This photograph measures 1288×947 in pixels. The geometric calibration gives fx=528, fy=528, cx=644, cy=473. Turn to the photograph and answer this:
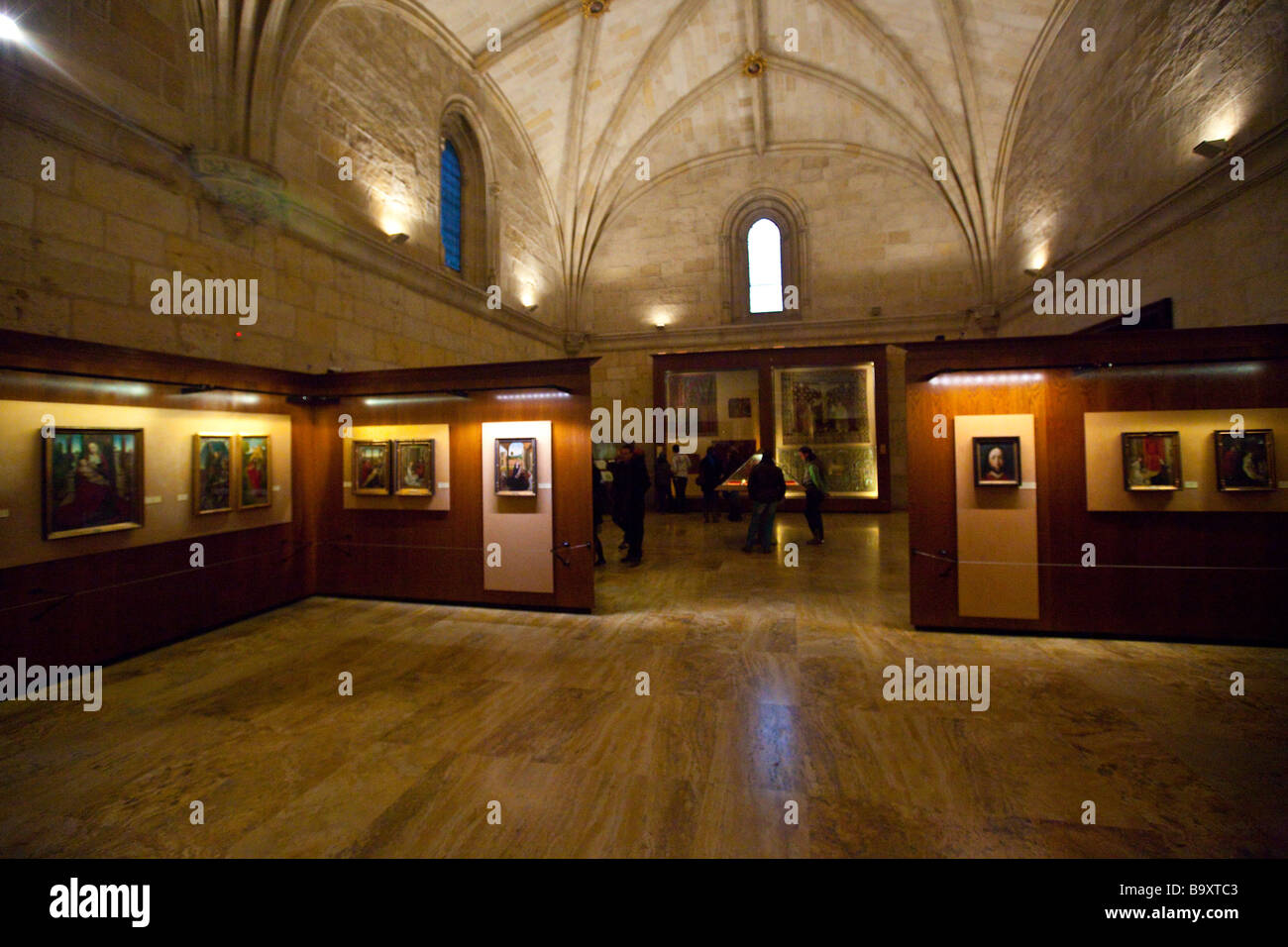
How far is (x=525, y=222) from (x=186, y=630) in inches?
465

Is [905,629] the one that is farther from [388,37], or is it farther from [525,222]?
[525,222]

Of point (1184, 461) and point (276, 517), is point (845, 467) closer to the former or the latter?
point (1184, 461)

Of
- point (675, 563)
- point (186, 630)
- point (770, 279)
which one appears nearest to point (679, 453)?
point (770, 279)

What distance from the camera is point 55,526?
418cm

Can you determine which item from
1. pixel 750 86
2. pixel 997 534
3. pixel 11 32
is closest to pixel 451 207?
pixel 11 32

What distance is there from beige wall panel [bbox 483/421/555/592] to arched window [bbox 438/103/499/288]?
23.4 ft

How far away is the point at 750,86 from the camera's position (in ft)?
45.9

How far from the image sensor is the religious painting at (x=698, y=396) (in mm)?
14992

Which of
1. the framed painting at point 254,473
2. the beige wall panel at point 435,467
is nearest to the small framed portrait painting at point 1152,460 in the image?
the beige wall panel at point 435,467

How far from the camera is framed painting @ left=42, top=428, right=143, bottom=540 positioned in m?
4.16

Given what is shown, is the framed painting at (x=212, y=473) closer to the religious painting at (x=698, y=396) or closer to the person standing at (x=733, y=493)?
the person standing at (x=733, y=493)

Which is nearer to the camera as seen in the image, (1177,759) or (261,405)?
(1177,759)

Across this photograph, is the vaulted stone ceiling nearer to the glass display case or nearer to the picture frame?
the glass display case

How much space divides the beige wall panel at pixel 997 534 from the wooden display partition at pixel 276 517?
3673mm
